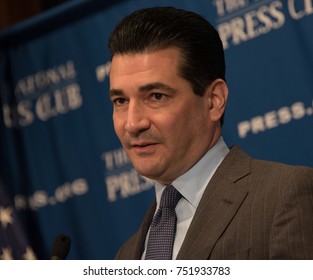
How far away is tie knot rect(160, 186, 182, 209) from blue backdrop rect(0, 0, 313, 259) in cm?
65

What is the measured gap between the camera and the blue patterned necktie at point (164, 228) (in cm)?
186

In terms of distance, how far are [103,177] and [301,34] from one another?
1.07 metres

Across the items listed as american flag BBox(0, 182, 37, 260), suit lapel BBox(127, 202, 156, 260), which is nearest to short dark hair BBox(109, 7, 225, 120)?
suit lapel BBox(127, 202, 156, 260)

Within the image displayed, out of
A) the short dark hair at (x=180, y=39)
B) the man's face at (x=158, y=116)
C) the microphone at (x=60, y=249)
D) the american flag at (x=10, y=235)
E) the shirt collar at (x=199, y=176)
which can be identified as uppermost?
the short dark hair at (x=180, y=39)

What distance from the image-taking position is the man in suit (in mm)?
1731

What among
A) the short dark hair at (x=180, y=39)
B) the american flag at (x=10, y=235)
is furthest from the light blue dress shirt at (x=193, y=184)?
the american flag at (x=10, y=235)

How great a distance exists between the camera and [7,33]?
11.2 ft

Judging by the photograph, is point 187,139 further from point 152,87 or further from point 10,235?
point 10,235

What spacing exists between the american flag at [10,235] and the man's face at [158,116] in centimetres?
151

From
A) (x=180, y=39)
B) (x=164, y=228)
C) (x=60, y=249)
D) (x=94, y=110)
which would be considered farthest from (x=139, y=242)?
(x=94, y=110)

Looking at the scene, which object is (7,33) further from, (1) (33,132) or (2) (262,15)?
(2) (262,15)

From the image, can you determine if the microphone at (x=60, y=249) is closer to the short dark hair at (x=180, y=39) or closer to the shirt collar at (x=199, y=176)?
the shirt collar at (x=199, y=176)
